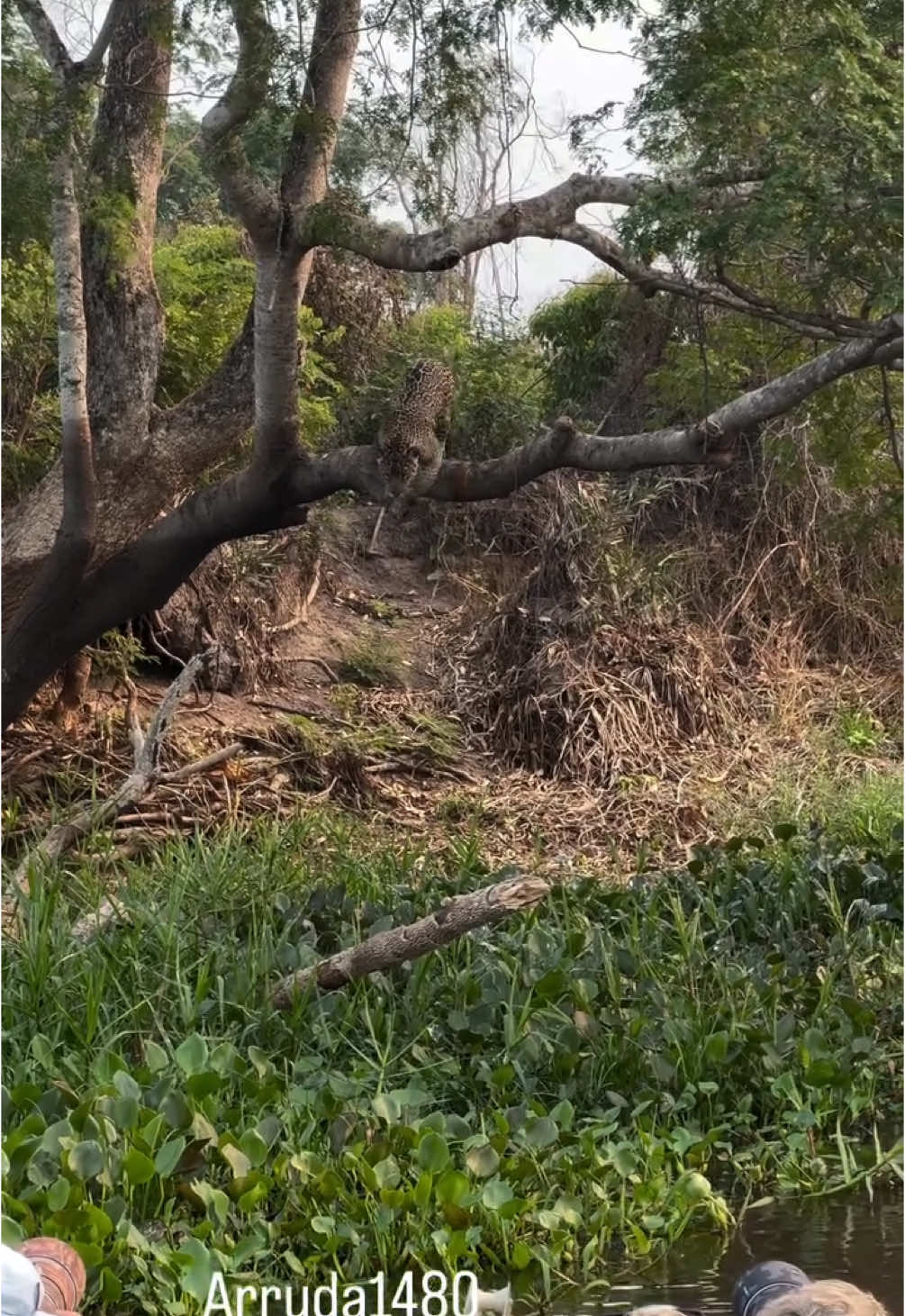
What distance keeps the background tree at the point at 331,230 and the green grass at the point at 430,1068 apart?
→ 3.04ft

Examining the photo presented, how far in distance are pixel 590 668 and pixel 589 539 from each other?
2.14 ft

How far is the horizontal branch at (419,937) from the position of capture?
2678 millimetres

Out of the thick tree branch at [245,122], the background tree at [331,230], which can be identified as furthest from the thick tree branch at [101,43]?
the thick tree branch at [245,122]

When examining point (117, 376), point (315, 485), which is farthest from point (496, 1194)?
point (117, 376)

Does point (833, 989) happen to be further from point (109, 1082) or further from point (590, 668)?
point (590, 668)

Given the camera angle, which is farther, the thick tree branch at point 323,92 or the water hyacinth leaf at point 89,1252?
the thick tree branch at point 323,92

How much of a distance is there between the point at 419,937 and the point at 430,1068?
0.83 ft

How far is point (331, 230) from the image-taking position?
12.5 feet

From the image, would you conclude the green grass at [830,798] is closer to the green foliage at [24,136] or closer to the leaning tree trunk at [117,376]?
the leaning tree trunk at [117,376]

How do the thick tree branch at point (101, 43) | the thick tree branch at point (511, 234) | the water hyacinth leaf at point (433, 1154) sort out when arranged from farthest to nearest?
1. the thick tree branch at point (511, 234)
2. the thick tree branch at point (101, 43)
3. the water hyacinth leaf at point (433, 1154)

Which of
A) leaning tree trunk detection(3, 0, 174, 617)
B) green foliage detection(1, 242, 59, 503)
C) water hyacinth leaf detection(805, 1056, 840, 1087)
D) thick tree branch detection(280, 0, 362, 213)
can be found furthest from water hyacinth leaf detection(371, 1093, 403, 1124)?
green foliage detection(1, 242, 59, 503)

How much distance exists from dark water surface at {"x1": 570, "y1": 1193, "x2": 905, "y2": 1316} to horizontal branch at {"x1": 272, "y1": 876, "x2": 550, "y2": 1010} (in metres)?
0.60

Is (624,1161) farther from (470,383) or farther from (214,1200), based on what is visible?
(470,383)

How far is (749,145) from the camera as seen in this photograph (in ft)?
10.9
